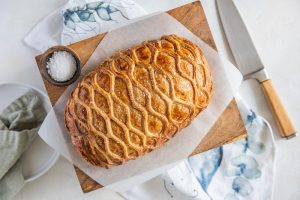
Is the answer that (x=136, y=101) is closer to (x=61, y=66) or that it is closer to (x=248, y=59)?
(x=61, y=66)

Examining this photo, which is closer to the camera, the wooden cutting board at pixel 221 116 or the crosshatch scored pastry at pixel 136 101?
the crosshatch scored pastry at pixel 136 101

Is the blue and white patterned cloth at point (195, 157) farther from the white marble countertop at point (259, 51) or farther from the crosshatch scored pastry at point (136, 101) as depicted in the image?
the crosshatch scored pastry at point (136, 101)

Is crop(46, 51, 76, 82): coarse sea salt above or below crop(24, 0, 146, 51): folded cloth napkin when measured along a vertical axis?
below

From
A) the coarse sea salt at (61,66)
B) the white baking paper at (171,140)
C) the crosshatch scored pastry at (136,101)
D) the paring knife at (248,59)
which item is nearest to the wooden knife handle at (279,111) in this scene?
the paring knife at (248,59)

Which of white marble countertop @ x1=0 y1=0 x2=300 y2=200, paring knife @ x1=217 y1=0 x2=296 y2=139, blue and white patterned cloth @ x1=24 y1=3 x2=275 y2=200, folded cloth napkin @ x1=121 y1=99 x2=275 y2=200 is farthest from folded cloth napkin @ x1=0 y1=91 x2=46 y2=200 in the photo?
paring knife @ x1=217 y1=0 x2=296 y2=139

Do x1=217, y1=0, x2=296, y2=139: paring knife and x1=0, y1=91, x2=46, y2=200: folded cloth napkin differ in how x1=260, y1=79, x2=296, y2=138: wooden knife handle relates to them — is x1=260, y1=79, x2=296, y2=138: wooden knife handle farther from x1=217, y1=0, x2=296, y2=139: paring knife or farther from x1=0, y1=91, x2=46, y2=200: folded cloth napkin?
x1=0, y1=91, x2=46, y2=200: folded cloth napkin

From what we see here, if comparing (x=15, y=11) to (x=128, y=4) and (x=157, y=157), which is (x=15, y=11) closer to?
(x=128, y=4)
